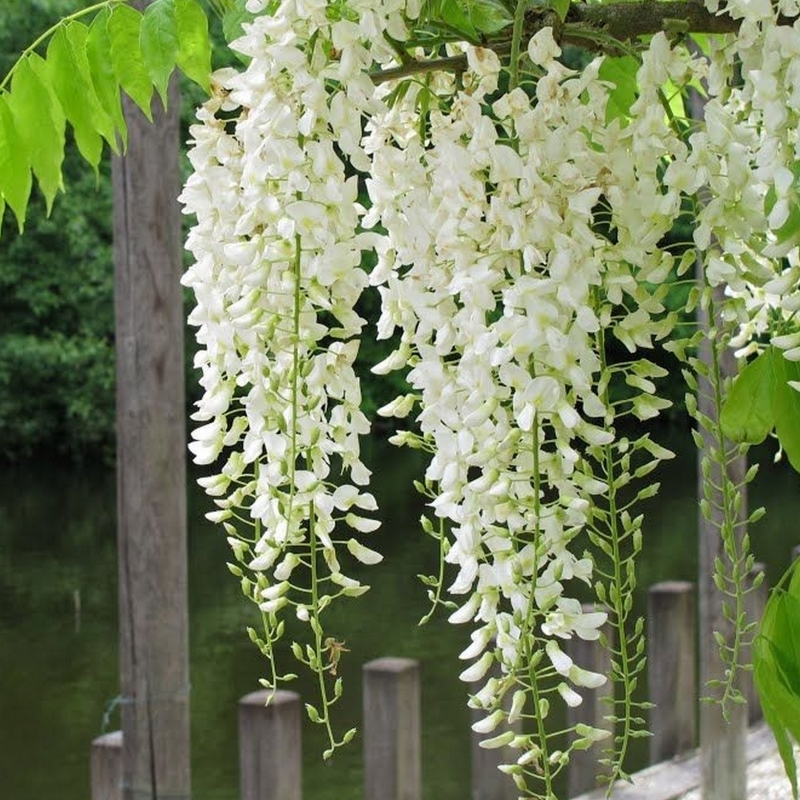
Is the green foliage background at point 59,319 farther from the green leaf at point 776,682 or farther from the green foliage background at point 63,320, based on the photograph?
the green leaf at point 776,682

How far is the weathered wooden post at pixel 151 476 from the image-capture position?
317 cm

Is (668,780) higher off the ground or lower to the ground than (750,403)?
lower

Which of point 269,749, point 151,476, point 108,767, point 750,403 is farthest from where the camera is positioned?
point 269,749

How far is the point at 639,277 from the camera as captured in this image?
0.99 m

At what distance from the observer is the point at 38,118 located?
1.40m

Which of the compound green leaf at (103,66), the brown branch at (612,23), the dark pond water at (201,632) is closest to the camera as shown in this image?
the brown branch at (612,23)

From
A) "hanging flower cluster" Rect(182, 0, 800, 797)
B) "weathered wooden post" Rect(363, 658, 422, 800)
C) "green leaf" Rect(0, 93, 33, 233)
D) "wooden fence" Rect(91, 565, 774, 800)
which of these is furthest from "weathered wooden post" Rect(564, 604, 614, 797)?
"hanging flower cluster" Rect(182, 0, 800, 797)

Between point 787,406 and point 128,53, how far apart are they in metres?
0.64

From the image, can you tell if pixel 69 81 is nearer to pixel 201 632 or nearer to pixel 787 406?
pixel 787 406

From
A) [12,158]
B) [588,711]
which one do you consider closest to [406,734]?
[588,711]

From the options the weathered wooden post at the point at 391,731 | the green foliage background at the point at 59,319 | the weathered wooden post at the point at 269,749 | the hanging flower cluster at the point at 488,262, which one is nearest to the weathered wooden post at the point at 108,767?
the weathered wooden post at the point at 269,749

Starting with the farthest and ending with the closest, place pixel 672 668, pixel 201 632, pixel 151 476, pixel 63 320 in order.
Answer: pixel 63 320 → pixel 201 632 → pixel 672 668 → pixel 151 476

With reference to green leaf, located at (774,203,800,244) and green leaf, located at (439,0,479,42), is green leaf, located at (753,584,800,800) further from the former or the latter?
green leaf, located at (439,0,479,42)

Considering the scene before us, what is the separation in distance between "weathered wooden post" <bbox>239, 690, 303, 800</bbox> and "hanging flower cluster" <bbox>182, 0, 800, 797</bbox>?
258 centimetres
